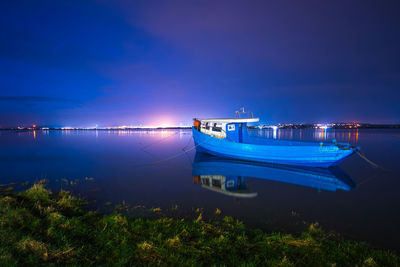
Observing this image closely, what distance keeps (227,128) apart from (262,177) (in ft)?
25.5

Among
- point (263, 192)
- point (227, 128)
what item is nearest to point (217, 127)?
point (227, 128)

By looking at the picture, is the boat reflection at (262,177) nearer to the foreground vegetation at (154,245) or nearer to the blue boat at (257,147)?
the blue boat at (257,147)

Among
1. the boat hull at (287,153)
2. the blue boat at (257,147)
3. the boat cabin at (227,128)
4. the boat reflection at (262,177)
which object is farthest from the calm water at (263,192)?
the boat cabin at (227,128)

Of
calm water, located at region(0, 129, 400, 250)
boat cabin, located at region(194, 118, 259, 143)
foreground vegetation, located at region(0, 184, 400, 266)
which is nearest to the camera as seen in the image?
foreground vegetation, located at region(0, 184, 400, 266)

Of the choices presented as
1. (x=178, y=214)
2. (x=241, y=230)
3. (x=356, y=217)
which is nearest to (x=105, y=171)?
(x=178, y=214)

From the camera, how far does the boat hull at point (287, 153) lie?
15202 millimetres

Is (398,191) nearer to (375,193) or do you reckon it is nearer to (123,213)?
(375,193)

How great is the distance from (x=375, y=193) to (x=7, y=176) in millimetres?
23215

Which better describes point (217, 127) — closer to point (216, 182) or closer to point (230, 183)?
point (216, 182)

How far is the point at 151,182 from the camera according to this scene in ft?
40.3

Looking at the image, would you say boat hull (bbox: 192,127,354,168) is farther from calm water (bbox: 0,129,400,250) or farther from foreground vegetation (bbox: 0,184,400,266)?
foreground vegetation (bbox: 0,184,400,266)

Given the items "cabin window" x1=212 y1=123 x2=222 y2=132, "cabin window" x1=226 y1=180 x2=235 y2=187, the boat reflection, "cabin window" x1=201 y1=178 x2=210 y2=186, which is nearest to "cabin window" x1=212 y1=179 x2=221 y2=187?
the boat reflection

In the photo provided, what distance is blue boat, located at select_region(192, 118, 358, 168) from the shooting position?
15.4 metres

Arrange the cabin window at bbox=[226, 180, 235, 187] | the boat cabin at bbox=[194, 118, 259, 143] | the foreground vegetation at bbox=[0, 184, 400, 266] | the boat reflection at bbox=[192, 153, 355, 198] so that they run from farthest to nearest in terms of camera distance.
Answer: the boat cabin at bbox=[194, 118, 259, 143], the cabin window at bbox=[226, 180, 235, 187], the boat reflection at bbox=[192, 153, 355, 198], the foreground vegetation at bbox=[0, 184, 400, 266]
